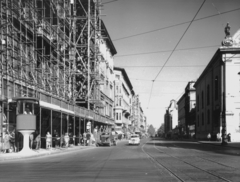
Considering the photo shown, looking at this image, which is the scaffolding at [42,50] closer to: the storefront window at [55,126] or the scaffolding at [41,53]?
the scaffolding at [41,53]

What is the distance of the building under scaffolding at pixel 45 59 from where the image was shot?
26734 mm

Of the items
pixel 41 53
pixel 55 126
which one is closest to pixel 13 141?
pixel 41 53

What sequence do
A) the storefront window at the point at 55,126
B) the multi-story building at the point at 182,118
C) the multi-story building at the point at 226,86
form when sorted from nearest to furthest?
the storefront window at the point at 55,126
the multi-story building at the point at 226,86
the multi-story building at the point at 182,118

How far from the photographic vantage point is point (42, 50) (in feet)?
109

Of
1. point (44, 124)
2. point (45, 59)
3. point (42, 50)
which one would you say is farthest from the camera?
point (45, 59)

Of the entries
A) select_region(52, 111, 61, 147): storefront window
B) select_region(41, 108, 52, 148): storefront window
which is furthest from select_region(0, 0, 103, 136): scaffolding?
select_region(41, 108, 52, 148): storefront window

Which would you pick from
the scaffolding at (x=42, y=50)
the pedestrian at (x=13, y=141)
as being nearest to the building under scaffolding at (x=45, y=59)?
the scaffolding at (x=42, y=50)

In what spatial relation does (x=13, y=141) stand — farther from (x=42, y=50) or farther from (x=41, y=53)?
(x=41, y=53)

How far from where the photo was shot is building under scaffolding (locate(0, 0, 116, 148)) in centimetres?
2673

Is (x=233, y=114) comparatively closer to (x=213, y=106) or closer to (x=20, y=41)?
(x=213, y=106)

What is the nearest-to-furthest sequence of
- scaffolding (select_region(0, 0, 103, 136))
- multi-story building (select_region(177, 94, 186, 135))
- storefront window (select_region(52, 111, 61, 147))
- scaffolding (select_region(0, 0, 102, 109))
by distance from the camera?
1. scaffolding (select_region(0, 0, 103, 136))
2. scaffolding (select_region(0, 0, 102, 109))
3. storefront window (select_region(52, 111, 61, 147))
4. multi-story building (select_region(177, 94, 186, 135))

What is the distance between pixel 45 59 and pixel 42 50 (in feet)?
8.58

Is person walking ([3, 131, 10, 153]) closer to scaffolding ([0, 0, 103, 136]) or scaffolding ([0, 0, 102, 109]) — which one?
scaffolding ([0, 0, 103, 136])

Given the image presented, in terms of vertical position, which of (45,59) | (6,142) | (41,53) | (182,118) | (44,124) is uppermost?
(41,53)
